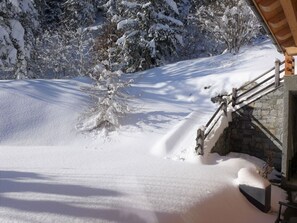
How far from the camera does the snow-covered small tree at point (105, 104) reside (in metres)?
10.1

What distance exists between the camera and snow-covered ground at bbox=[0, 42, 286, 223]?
4.23 m

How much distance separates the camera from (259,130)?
30.3ft

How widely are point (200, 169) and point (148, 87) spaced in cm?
707

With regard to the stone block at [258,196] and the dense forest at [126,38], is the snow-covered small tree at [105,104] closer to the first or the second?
the dense forest at [126,38]

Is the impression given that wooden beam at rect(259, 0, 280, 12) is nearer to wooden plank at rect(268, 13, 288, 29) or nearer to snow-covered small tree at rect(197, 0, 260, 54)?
wooden plank at rect(268, 13, 288, 29)

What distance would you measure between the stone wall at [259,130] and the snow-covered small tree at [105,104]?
3.24m

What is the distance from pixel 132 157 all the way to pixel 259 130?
151 inches

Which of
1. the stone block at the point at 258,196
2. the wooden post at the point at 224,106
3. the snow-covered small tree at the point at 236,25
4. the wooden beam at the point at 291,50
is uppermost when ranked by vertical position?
the snow-covered small tree at the point at 236,25

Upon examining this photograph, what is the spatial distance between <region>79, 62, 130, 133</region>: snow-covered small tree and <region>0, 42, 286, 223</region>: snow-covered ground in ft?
1.06

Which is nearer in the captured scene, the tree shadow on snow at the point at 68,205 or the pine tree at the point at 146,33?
→ the tree shadow on snow at the point at 68,205

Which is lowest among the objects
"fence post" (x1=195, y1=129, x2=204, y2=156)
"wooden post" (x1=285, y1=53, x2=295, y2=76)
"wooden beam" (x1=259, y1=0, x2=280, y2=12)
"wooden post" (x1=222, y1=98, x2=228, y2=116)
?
"fence post" (x1=195, y1=129, x2=204, y2=156)

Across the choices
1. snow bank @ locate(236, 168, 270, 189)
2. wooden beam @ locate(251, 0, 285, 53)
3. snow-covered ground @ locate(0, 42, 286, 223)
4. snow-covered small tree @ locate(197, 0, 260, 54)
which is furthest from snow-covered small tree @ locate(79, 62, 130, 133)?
snow-covered small tree @ locate(197, 0, 260, 54)

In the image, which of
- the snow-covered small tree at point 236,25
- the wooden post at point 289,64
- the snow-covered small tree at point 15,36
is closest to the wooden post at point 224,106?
the wooden post at point 289,64

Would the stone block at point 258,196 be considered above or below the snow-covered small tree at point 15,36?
below
